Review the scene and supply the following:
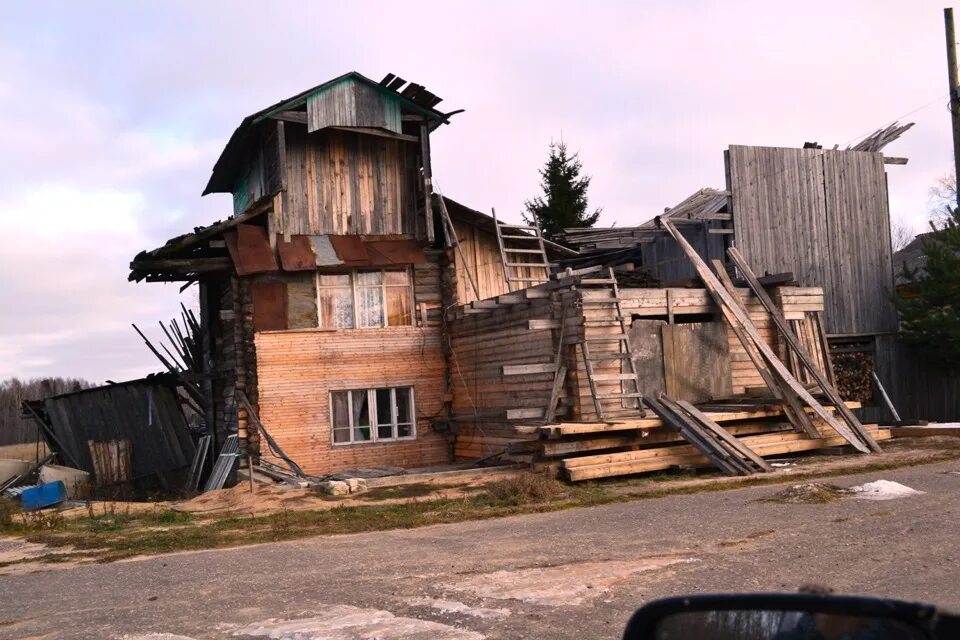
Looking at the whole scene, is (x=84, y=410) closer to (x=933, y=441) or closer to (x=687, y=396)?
(x=687, y=396)

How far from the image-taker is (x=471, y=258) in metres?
22.8

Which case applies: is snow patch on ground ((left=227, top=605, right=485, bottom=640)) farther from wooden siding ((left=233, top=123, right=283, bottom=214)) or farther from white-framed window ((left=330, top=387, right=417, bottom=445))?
wooden siding ((left=233, top=123, right=283, bottom=214))

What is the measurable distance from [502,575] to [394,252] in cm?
1388

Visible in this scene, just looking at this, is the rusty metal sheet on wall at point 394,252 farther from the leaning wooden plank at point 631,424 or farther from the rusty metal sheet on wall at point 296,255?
the leaning wooden plank at point 631,424

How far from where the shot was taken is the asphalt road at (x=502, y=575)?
7082 millimetres

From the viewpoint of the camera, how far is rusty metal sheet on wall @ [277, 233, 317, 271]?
20.4 meters

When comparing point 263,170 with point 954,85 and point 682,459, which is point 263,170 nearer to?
point 682,459

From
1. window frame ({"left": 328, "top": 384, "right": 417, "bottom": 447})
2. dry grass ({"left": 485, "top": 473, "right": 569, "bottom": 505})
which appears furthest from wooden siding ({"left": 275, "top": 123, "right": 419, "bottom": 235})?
dry grass ({"left": 485, "top": 473, "right": 569, "bottom": 505})

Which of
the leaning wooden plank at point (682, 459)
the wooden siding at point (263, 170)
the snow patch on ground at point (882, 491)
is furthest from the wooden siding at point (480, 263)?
the snow patch on ground at point (882, 491)

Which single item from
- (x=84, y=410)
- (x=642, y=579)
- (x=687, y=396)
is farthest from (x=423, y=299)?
(x=642, y=579)

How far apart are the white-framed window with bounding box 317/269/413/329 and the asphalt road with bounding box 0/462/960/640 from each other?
967 centimetres

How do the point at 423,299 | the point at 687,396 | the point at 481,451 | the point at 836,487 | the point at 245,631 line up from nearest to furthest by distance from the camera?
the point at 245,631 < the point at 836,487 < the point at 687,396 < the point at 481,451 < the point at 423,299

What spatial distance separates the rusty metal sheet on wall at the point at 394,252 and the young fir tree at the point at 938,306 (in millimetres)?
12531

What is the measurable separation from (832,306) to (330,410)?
13239 mm
